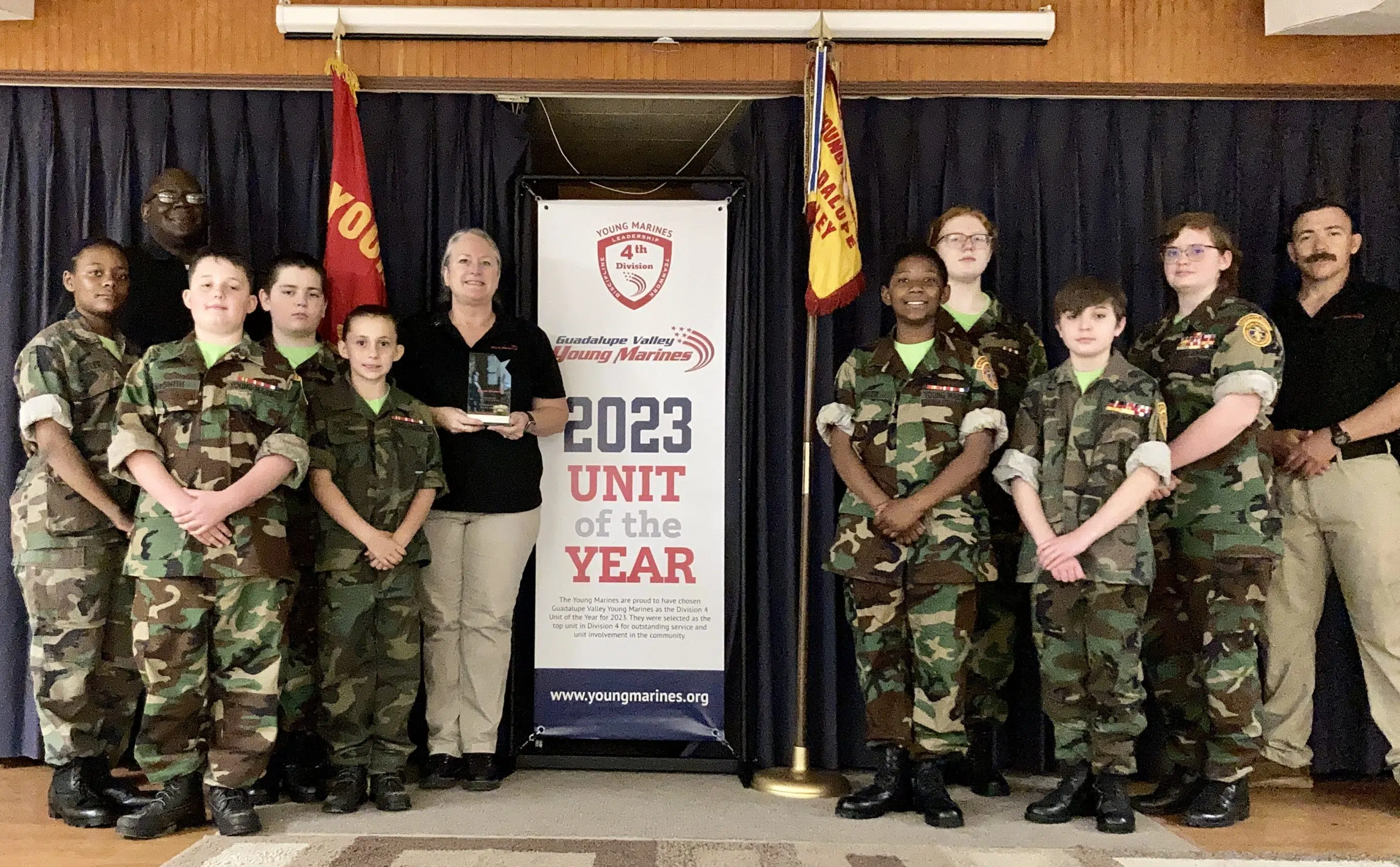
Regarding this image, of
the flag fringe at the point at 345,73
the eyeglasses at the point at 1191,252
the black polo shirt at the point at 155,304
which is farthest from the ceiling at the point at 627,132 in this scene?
the eyeglasses at the point at 1191,252

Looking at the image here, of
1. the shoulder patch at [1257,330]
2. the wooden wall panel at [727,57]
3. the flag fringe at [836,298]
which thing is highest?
the wooden wall panel at [727,57]

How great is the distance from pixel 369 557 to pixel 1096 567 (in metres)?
1.94

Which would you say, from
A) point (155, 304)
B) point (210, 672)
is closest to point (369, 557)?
point (210, 672)

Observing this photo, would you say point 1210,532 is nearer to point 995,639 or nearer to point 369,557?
point 995,639

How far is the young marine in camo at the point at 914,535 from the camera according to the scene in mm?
2814

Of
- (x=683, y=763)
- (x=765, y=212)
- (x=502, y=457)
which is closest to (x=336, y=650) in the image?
(x=502, y=457)

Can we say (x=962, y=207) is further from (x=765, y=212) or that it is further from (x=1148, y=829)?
(x=1148, y=829)

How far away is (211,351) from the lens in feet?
8.75

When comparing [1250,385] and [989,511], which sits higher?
[1250,385]

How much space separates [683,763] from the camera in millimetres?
3344

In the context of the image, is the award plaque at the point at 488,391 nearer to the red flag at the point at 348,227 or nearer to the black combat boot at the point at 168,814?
the red flag at the point at 348,227

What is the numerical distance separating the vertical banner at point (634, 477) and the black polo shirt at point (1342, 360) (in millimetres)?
1767

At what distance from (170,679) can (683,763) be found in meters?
1.55

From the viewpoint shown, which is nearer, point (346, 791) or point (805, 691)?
point (346, 791)
